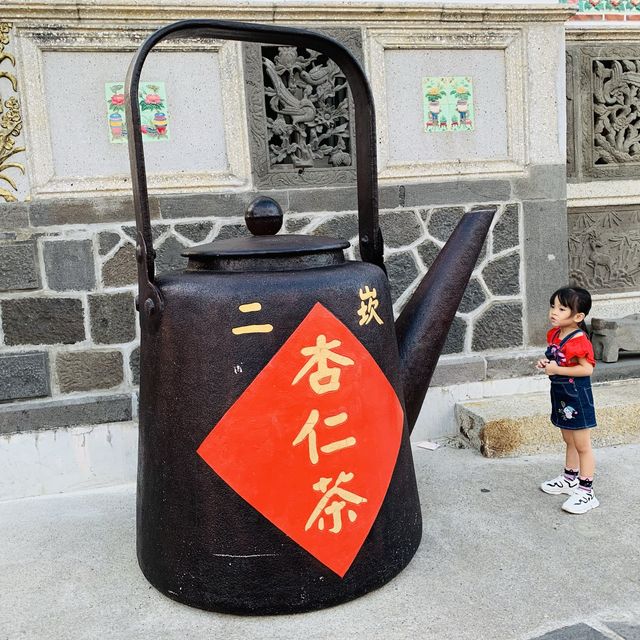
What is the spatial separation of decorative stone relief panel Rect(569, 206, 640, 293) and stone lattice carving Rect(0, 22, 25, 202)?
2.24m

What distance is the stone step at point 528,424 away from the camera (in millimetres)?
2367

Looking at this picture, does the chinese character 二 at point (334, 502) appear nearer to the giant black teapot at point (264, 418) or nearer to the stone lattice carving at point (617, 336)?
the giant black teapot at point (264, 418)

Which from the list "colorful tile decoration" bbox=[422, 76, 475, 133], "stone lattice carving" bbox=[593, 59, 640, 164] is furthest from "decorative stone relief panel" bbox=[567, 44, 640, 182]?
"colorful tile decoration" bbox=[422, 76, 475, 133]

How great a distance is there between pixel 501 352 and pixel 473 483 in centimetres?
72

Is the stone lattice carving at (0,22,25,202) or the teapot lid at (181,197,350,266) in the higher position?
the stone lattice carving at (0,22,25,202)

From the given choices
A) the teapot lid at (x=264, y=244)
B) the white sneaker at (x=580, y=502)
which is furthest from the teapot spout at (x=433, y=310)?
the white sneaker at (x=580, y=502)

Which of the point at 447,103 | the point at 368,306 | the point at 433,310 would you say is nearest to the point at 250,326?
the point at 368,306

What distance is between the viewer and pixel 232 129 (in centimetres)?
237

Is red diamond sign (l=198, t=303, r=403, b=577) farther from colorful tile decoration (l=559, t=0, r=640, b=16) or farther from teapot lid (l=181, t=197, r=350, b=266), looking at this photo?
colorful tile decoration (l=559, t=0, r=640, b=16)

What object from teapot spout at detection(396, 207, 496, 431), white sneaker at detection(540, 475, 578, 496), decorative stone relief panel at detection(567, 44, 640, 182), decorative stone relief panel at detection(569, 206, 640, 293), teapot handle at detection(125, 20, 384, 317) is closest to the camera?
teapot handle at detection(125, 20, 384, 317)

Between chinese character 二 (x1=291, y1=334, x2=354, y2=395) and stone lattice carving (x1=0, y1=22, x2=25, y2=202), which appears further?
stone lattice carving (x1=0, y1=22, x2=25, y2=202)

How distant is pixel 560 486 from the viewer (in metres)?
2.05

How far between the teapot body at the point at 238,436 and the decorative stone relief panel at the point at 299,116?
3.45ft

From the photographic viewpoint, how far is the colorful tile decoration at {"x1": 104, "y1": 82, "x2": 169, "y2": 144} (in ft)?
7.39
